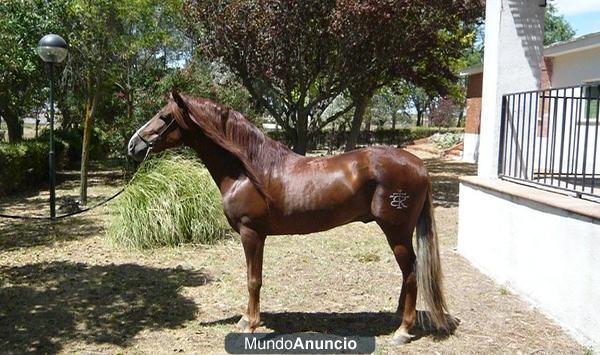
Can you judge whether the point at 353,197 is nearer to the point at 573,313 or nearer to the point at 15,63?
the point at 573,313

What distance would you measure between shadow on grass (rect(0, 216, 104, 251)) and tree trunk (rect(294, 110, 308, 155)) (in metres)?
5.47

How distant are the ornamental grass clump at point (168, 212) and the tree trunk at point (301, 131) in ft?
16.5

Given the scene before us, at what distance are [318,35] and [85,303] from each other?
796 cm

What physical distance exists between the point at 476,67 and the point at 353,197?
68.3 feet

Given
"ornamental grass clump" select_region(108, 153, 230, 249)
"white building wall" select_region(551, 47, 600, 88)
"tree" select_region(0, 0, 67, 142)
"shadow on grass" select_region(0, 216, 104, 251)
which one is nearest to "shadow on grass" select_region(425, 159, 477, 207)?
"white building wall" select_region(551, 47, 600, 88)

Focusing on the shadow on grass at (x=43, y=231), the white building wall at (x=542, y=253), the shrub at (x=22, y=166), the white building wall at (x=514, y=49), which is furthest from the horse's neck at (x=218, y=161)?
the shrub at (x=22, y=166)

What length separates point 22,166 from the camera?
12.9m

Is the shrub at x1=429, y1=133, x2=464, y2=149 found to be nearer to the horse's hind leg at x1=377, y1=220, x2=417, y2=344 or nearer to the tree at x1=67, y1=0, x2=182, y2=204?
the tree at x1=67, y1=0, x2=182, y2=204

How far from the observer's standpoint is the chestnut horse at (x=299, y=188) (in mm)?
3971

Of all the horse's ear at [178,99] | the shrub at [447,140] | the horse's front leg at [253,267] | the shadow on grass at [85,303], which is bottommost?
the shadow on grass at [85,303]

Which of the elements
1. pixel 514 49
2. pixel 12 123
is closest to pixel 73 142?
pixel 12 123

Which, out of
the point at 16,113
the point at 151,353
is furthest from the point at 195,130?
the point at 16,113

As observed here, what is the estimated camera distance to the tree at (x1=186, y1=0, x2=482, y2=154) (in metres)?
10.3

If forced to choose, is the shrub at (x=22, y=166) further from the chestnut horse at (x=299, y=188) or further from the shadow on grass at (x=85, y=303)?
the chestnut horse at (x=299, y=188)
